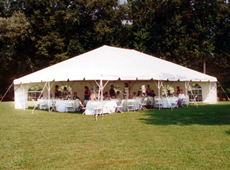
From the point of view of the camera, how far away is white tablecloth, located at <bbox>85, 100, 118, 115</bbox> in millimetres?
12352

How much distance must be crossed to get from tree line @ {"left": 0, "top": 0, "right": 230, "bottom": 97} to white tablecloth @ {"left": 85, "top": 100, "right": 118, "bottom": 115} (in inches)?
563

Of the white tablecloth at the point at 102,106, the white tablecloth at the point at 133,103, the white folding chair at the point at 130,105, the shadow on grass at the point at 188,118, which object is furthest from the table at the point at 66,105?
the shadow on grass at the point at 188,118

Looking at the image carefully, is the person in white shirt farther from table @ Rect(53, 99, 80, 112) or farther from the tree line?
the tree line

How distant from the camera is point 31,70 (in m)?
29.0

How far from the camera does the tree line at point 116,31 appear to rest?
2688cm

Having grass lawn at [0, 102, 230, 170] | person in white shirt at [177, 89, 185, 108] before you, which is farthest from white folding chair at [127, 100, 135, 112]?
grass lawn at [0, 102, 230, 170]

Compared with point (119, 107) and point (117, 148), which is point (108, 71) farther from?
point (117, 148)

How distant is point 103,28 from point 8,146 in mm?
22078

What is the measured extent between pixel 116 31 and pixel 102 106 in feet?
60.9

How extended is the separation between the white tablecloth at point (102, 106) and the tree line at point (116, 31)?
14.3 meters

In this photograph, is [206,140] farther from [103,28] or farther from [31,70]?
[31,70]

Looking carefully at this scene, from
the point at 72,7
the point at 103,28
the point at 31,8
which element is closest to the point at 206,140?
the point at 103,28

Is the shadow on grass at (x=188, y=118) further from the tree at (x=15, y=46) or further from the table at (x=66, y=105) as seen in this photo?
the tree at (x=15, y=46)

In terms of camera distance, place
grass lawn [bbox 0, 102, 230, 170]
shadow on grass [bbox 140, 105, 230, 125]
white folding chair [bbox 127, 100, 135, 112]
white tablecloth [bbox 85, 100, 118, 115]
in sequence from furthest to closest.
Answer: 1. white folding chair [bbox 127, 100, 135, 112]
2. white tablecloth [bbox 85, 100, 118, 115]
3. shadow on grass [bbox 140, 105, 230, 125]
4. grass lawn [bbox 0, 102, 230, 170]
